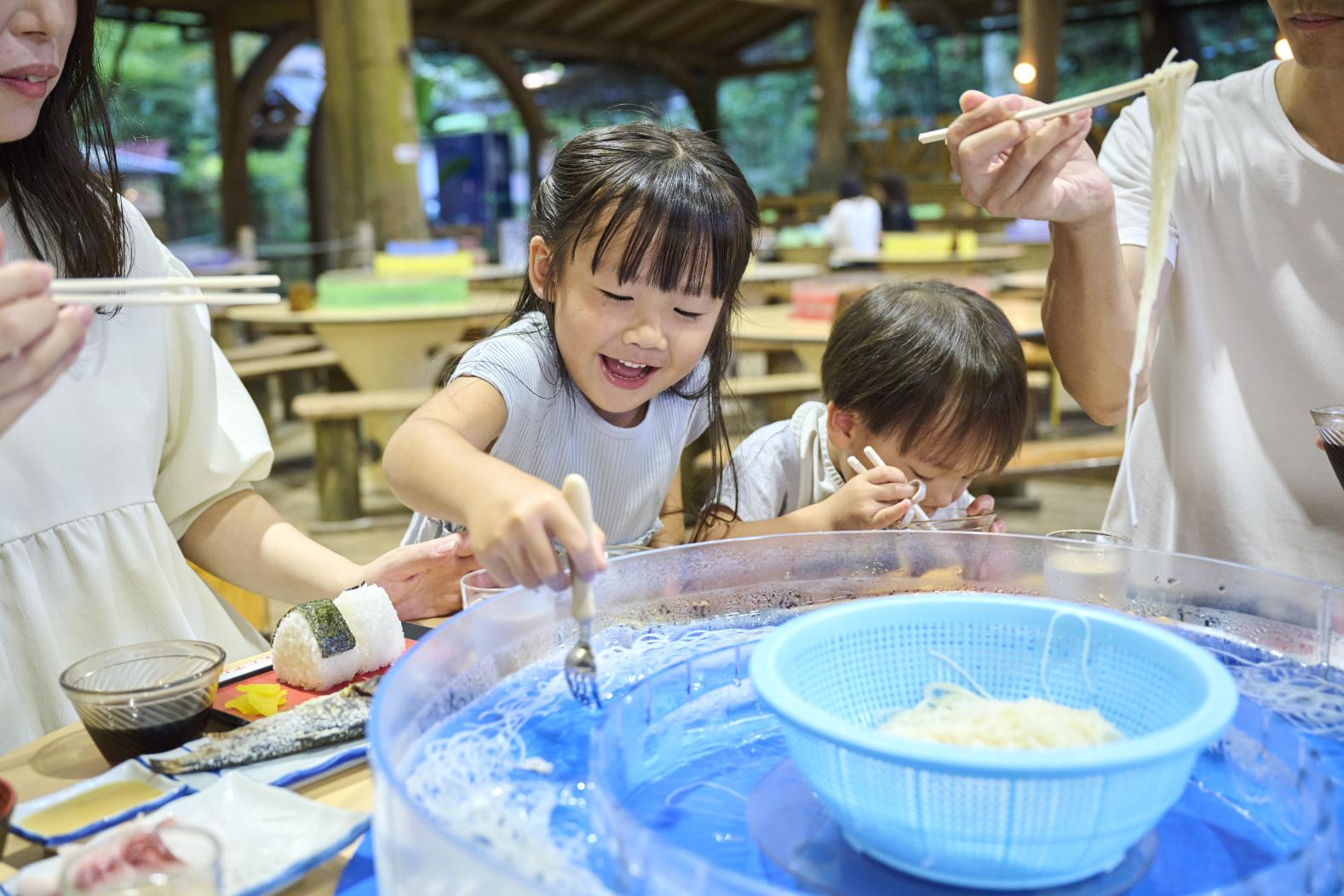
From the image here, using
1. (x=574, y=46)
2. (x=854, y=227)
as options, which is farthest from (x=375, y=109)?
(x=574, y=46)

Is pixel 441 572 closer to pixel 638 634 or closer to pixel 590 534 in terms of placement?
pixel 638 634

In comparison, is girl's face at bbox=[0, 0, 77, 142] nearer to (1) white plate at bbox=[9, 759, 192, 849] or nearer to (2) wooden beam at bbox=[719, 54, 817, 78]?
(1) white plate at bbox=[9, 759, 192, 849]

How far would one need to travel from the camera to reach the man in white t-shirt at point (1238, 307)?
1.63m

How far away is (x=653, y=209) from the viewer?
152cm

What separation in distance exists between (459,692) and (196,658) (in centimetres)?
30

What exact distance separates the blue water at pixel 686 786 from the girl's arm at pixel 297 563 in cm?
37

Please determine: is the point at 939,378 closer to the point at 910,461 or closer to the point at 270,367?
the point at 910,461

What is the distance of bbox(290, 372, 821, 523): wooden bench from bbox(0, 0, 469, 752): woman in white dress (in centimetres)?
281

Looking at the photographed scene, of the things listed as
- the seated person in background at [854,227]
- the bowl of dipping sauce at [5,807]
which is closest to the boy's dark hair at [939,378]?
the bowl of dipping sauce at [5,807]

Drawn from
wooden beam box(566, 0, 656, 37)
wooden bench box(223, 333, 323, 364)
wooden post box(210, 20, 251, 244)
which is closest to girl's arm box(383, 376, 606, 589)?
wooden bench box(223, 333, 323, 364)

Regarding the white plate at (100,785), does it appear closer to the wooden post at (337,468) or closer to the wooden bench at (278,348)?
the wooden post at (337,468)

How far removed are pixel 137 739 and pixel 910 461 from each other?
1294mm

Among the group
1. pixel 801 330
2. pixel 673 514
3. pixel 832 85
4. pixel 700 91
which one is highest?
pixel 700 91

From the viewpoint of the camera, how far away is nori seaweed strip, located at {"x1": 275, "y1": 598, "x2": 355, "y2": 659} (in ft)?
3.54
